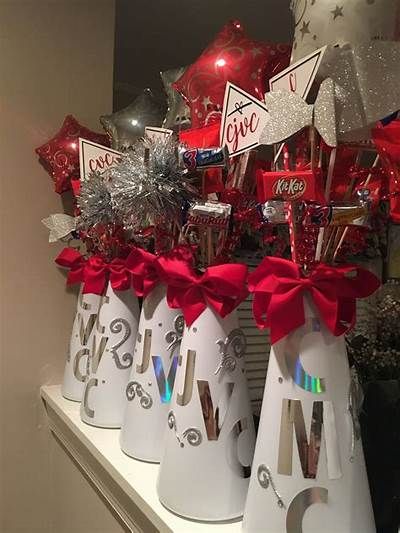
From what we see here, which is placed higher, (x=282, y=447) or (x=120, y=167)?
(x=120, y=167)

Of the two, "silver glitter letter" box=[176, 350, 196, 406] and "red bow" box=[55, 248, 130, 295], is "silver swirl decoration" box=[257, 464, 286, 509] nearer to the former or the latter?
"silver glitter letter" box=[176, 350, 196, 406]

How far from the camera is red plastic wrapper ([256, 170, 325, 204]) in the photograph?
1.83 feet

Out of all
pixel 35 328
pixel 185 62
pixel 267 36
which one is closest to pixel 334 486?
pixel 35 328

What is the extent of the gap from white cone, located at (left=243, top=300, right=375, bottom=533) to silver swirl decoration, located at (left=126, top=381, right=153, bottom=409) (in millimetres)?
262

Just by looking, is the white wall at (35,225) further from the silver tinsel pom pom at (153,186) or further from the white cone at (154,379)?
the silver tinsel pom pom at (153,186)

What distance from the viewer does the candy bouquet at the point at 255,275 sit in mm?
567

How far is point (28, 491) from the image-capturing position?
1.27 m

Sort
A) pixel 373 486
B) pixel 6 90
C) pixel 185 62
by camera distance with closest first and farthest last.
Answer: pixel 373 486, pixel 6 90, pixel 185 62

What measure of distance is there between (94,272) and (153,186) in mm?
378

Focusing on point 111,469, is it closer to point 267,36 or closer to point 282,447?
point 282,447

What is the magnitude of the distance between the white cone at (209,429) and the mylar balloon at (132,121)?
20.0 inches

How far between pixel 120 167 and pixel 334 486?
50cm

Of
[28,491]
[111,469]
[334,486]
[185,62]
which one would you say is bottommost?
[28,491]

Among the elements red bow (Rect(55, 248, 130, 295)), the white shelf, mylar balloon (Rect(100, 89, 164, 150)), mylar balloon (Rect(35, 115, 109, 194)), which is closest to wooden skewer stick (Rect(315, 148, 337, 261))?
the white shelf
